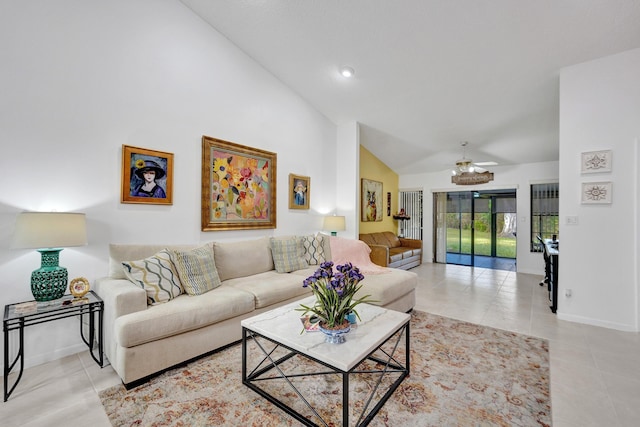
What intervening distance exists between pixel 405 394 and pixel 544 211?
5.78 meters

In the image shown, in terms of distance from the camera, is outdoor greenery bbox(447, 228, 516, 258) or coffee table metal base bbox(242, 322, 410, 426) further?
outdoor greenery bbox(447, 228, 516, 258)

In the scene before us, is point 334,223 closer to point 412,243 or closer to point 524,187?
point 412,243

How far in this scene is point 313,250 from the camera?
4246 millimetres

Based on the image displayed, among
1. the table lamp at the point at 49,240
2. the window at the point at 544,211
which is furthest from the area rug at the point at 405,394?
the window at the point at 544,211

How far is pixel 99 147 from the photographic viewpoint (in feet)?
8.89

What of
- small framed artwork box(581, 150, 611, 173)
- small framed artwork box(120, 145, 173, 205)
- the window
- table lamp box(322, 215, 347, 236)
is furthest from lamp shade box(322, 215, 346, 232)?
the window

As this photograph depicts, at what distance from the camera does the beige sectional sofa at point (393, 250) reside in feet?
18.3

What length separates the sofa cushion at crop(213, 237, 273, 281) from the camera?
10.9 feet

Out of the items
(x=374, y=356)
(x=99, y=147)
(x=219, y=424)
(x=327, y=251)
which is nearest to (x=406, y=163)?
(x=327, y=251)

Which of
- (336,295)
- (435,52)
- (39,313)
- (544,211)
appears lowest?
(39,313)

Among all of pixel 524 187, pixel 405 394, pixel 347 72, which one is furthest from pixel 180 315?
pixel 524 187

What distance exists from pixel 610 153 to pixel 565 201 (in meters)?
0.63

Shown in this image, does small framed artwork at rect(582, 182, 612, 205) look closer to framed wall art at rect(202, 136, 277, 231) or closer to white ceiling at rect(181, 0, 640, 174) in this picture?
white ceiling at rect(181, 0, 640, 174)

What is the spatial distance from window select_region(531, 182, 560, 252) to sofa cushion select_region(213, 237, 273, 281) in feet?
18.2
